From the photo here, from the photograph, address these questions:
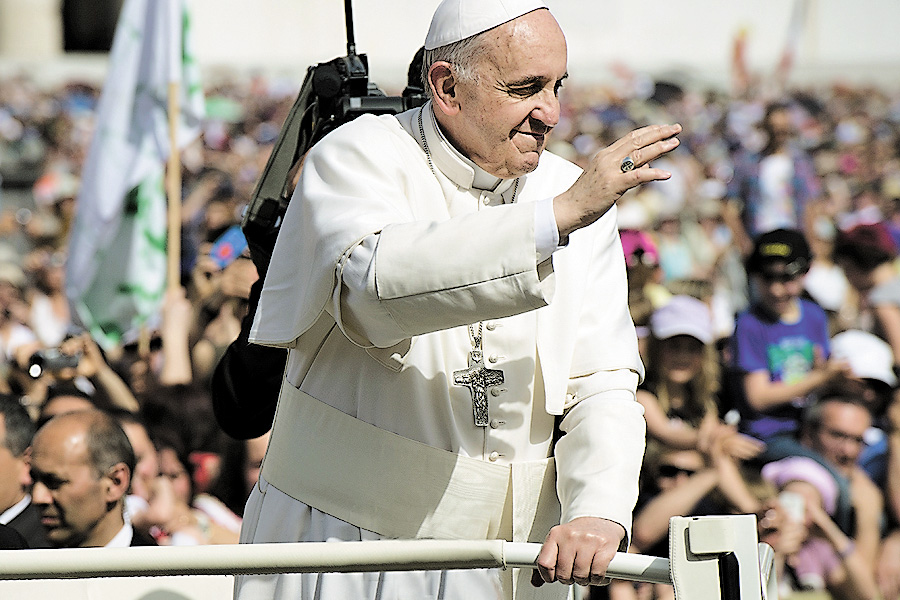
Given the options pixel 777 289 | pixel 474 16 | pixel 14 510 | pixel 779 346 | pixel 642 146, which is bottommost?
pixel 14 510

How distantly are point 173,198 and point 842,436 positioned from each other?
3.37m

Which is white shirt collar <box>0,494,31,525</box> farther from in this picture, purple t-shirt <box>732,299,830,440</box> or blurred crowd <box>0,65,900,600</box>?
purple t-shirt <box>732,299,830,440</box>

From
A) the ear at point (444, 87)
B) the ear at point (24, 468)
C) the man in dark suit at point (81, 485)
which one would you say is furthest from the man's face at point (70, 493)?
the ear at point (444, 87)

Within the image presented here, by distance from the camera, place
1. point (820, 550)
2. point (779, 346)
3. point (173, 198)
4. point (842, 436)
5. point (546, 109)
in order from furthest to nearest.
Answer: point (173, 198), point (779, 346), point (842, 436), point (820, 550), point (546, 109)

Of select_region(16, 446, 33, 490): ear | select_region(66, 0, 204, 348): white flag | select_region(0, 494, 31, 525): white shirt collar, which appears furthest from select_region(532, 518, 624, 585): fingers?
select_region(66, 0, 204, 348): white flag

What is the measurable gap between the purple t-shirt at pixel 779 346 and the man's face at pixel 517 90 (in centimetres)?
328

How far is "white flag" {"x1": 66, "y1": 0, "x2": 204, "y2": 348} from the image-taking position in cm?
621

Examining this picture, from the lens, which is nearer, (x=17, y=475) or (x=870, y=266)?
(x=17, y=475)

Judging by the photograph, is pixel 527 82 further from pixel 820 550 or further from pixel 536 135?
pixel 820 550

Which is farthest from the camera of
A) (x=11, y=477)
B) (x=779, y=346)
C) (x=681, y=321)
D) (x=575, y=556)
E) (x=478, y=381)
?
(x=779, y=346)

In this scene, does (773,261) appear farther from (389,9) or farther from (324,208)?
(389,9)

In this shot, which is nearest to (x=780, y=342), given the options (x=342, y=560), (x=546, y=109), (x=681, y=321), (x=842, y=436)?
(x=681, y=321)

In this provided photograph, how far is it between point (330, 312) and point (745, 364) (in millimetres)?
3630

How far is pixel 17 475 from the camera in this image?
4.19 m
